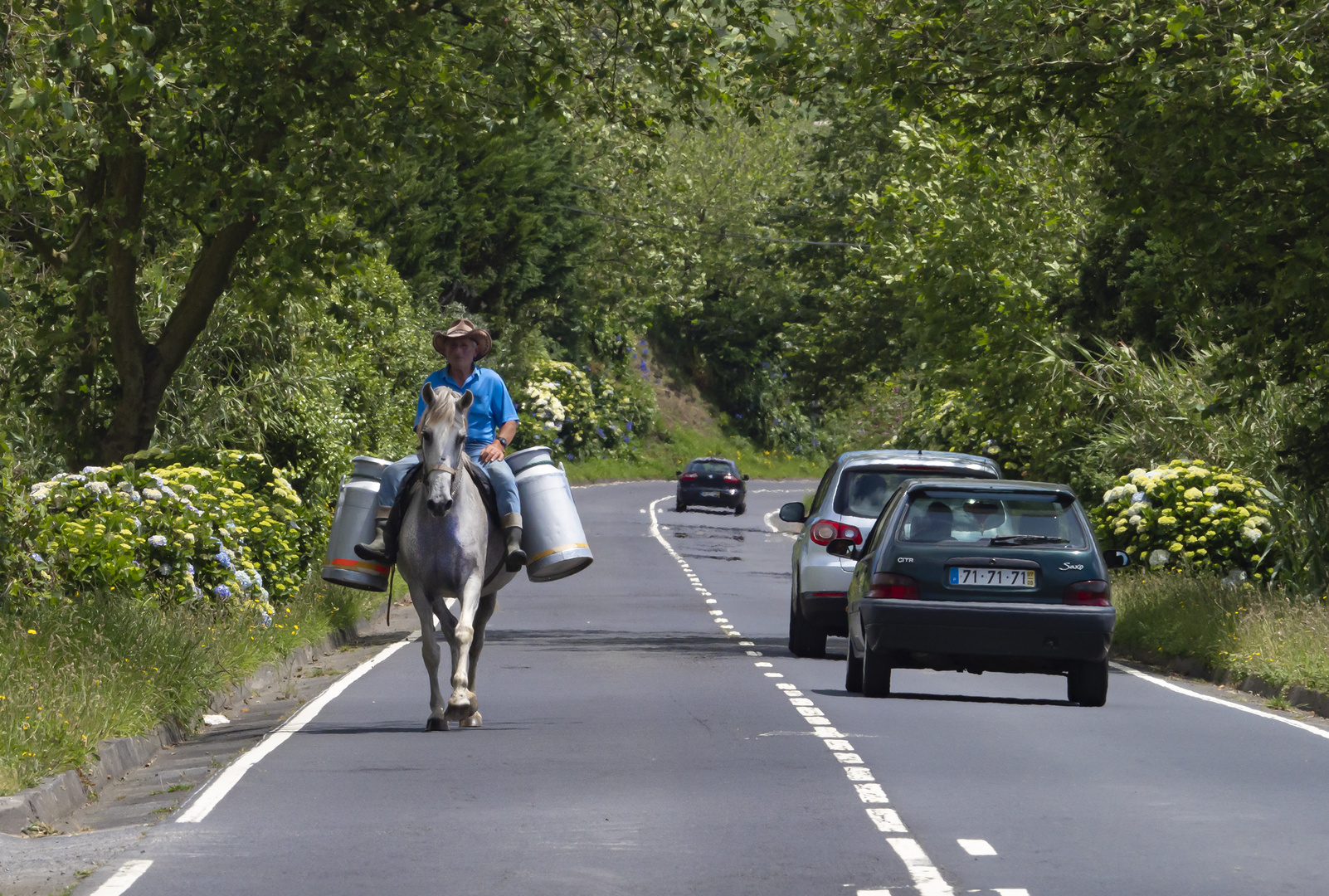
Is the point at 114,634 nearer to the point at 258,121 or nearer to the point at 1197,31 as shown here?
the point at 258,121

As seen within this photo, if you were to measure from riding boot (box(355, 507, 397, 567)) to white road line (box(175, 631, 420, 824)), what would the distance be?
3.99ft

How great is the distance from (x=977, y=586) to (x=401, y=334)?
81.6 ft

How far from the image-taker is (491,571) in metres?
13.2

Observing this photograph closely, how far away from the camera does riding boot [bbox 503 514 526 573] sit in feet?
42.2

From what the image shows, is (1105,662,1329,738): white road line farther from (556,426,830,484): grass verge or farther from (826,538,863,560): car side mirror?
(556,426,830,484): grass verge

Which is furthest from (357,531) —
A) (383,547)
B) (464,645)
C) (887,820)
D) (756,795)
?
(887,820)

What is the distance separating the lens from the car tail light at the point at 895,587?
14.0 meters

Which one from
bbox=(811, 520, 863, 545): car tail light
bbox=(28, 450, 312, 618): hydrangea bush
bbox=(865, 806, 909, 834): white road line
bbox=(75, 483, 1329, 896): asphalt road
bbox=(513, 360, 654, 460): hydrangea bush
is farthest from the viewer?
bbox=(513, 360, 654, 460): hydrangea bush

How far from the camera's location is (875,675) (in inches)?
574

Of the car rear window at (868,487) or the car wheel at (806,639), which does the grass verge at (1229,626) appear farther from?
the car wheel at (806,639)

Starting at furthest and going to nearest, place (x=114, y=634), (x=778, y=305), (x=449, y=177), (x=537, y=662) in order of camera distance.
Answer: (x=778, y=305) < (x=449, y=177) < (x=537, y=662) < (x=114, y=634)

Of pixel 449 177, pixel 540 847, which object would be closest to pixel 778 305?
pixel 449 177

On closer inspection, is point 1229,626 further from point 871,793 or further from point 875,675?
point 871,793

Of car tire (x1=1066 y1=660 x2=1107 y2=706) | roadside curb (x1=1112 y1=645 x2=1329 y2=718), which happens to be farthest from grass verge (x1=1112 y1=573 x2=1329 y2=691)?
car tire (x1=1066 y1=660 x2=1107 y2=706)
